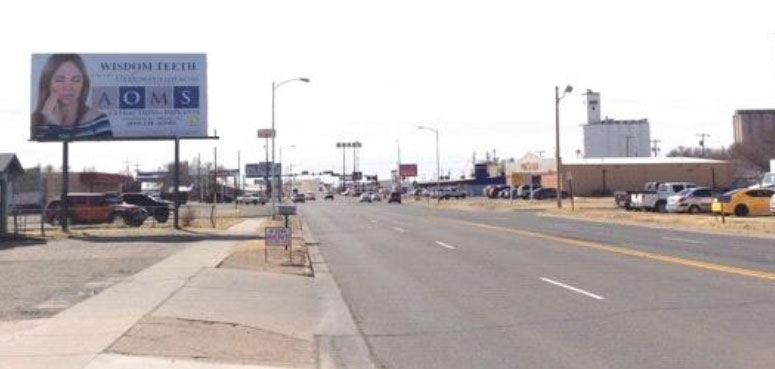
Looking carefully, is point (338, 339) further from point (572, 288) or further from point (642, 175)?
point (642, 175)

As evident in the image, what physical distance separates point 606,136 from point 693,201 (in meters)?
139

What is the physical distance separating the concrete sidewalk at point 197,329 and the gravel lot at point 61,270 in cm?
59

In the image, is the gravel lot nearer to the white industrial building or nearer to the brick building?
the brick building

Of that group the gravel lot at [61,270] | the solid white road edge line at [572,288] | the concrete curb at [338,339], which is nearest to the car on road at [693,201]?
the gravel lot at [61,270]

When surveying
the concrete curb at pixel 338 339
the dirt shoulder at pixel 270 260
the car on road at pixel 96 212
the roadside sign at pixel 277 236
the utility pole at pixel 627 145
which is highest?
the utility pole at pixel 627 145

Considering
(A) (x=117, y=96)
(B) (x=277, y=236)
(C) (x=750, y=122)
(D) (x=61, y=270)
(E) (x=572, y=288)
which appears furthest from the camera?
(C) (x=750, y=122)

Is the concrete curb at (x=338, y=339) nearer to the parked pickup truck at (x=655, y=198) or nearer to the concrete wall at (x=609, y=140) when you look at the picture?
the parked pickup truck at (x=655, y=198)

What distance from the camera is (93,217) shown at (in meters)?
49.4

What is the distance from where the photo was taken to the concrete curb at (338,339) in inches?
408

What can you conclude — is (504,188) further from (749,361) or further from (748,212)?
(749,361)

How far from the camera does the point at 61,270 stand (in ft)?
71.6

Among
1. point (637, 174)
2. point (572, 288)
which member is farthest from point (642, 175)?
point (572, 288)

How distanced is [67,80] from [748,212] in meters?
34.1

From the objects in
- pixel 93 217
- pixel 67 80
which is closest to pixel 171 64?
pixel 67 80
